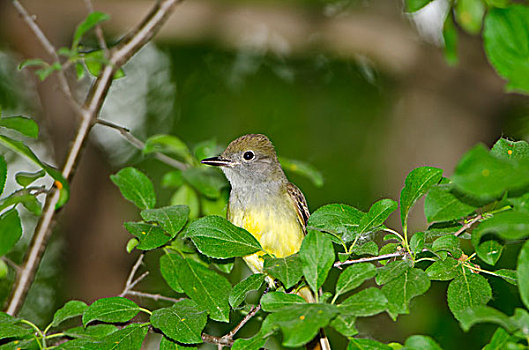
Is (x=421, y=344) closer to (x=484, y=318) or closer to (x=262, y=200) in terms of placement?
(x=484, y=318)

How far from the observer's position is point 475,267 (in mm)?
1873

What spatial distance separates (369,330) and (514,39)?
13.0ft

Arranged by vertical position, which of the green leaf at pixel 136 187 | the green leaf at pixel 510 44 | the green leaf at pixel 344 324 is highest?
the green leaf at pixel 136 187

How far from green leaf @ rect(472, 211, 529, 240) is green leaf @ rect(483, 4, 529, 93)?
262 mm

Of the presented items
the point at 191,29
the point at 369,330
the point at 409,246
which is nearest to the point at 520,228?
the point at 409,246

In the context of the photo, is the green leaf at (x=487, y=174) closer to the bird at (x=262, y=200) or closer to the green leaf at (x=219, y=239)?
the green leaf at (x=219, y=239)

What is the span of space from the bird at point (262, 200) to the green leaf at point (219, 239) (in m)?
1.02

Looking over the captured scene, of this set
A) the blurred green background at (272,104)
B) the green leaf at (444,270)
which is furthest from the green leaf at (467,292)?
the blurred green background at (272,104)

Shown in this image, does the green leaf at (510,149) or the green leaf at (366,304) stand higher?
the green leaf at (510,149)

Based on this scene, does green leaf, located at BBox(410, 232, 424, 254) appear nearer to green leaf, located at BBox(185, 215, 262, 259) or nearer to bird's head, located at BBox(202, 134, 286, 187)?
green leaf, located at BBox(185, 215, 262, 259)

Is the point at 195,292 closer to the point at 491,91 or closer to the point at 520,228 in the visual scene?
the point at 520,228

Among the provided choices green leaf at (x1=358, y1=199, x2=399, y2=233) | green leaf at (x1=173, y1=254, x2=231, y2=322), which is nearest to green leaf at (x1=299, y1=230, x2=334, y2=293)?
green leaf at (x1=358, y1=199, x2=399, y2=233)

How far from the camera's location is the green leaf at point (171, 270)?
232cm

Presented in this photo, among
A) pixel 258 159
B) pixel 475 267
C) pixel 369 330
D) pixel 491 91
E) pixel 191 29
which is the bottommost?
pixel 369 330
